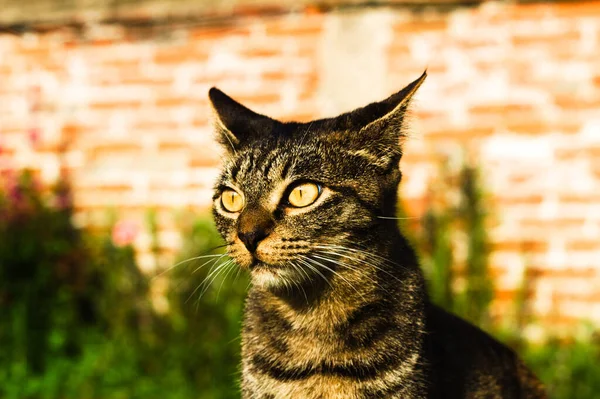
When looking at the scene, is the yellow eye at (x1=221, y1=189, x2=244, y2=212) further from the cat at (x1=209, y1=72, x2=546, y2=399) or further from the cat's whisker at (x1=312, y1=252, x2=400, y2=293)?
the cat's whisker at (x1=312, y1=252, x2=400, y2=293)

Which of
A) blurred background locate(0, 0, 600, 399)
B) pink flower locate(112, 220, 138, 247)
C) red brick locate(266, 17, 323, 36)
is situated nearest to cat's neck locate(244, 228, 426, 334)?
blurred background locate(0, 0, 600, 399)

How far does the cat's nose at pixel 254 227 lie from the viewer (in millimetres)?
2395

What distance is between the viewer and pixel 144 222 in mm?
5844

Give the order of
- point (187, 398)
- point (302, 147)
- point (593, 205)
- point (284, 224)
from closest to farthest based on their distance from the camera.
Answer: point (284, 224), point (302, 147), point (187, 398), point (593, 205)

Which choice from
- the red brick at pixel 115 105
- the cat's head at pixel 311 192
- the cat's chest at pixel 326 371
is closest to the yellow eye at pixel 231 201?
the cat's head at pixel 311 192

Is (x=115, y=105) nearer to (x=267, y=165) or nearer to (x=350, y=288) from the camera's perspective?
(x=267, y=165)

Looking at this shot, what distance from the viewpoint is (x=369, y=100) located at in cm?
541

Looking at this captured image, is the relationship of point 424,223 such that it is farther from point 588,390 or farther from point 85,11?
point 85,11

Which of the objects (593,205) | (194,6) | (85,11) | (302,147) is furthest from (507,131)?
(85,11)

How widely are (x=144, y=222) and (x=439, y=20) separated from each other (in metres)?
2.85

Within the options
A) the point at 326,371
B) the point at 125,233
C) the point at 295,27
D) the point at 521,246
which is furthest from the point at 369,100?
the point at 326,371

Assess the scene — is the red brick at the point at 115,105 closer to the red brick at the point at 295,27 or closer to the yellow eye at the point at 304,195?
the red brick at the point at 295,27

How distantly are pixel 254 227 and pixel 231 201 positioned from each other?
305 mm

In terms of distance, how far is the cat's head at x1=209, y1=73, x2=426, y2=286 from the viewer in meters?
2.41
